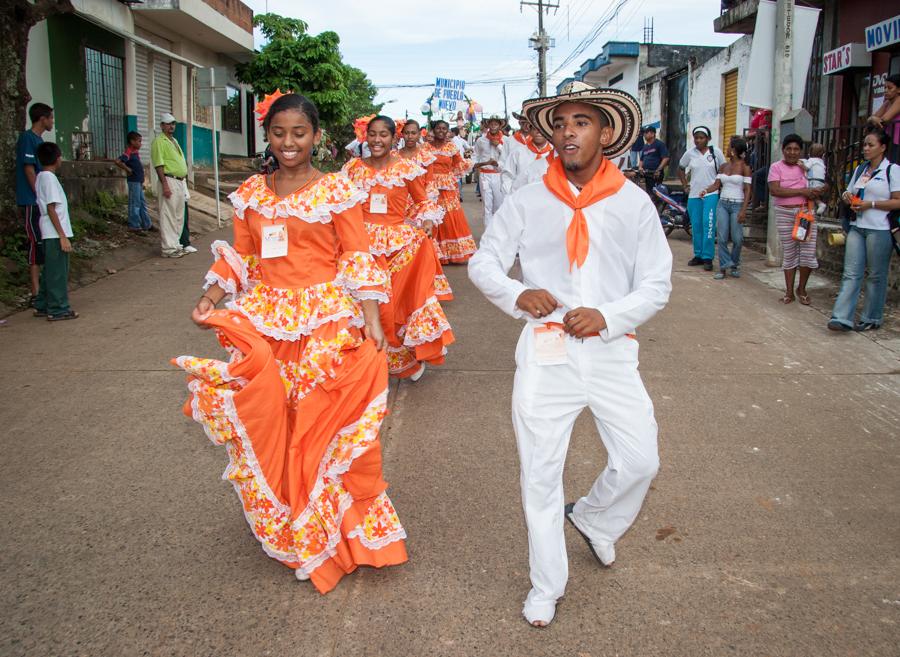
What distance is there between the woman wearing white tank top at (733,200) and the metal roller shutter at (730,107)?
1184 cm

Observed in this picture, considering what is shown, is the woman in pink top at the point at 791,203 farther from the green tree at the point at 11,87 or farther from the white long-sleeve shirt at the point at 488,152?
the green tree at the point at 11,87

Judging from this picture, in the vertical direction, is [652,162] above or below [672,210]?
above

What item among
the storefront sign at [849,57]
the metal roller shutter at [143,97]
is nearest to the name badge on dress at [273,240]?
the storefront sign at [849,57]

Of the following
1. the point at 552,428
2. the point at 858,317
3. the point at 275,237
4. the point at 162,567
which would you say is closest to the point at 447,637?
the point at 552,428

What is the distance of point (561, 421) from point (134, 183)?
11.8m

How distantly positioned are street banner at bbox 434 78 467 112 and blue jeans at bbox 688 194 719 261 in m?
21.2

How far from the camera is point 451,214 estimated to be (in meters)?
12.0

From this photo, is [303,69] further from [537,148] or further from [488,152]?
[537,148]

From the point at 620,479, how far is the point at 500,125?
37.0ft

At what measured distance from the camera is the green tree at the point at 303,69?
23000 millimetres

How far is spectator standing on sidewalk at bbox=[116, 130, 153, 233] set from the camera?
1311 centimetres

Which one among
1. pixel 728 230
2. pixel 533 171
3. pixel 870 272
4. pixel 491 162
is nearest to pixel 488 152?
pixel 491 162

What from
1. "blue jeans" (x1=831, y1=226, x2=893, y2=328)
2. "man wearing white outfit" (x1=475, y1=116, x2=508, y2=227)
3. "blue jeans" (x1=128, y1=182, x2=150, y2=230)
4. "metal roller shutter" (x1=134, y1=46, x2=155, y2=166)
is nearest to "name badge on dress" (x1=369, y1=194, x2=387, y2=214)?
"blue jeans" (x1=831, y1=226, x2=893, y2=328)

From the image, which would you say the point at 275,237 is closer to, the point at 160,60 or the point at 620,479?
the point at 620,479
